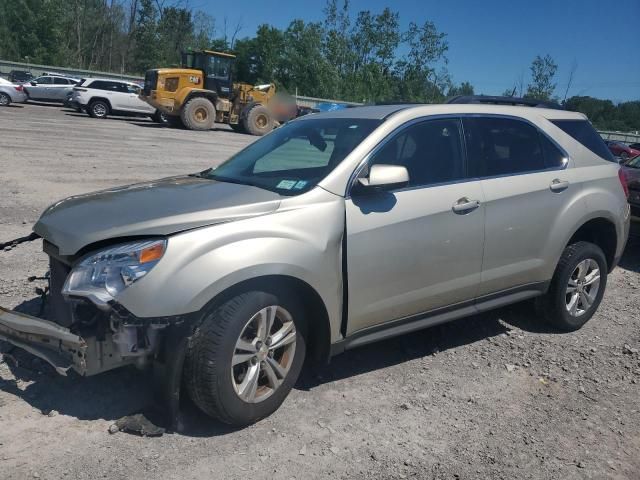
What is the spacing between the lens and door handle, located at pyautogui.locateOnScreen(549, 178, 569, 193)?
4714 mm

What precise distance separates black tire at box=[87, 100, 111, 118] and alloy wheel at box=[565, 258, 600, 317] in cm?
2514

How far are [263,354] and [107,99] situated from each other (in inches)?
1016

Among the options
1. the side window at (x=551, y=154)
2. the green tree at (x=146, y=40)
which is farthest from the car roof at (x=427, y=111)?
the green tree at (x=146, y=40)

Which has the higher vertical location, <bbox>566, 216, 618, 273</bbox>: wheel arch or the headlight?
<bbox>566, 216, 618, 273</bbox>: wheel arch

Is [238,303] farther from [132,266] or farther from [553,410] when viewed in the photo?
[553,410]

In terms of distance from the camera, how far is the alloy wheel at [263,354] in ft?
10.6

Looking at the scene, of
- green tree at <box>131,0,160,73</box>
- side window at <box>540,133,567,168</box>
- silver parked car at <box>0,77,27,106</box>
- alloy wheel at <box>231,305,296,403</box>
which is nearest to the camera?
alloy wheel at <box>231,305,296,403</box>

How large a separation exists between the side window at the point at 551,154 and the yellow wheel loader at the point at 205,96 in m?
18.4

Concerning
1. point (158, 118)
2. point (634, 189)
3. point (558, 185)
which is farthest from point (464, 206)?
point (158, 118)

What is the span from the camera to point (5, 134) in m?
16.0

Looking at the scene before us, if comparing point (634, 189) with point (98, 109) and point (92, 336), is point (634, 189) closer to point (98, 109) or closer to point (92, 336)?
point (92, 336)

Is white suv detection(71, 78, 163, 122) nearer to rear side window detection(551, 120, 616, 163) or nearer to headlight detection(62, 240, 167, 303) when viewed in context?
rear side window detection(551, 120, 616, 163)

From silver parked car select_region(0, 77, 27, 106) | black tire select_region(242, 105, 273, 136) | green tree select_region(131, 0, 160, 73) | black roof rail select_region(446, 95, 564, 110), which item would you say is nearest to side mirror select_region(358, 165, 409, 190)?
black roof rail select_region(446, 95, 564, 110)

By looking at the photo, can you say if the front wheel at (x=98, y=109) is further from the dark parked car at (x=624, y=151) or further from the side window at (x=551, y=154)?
the side window at (x=551, y=154)
